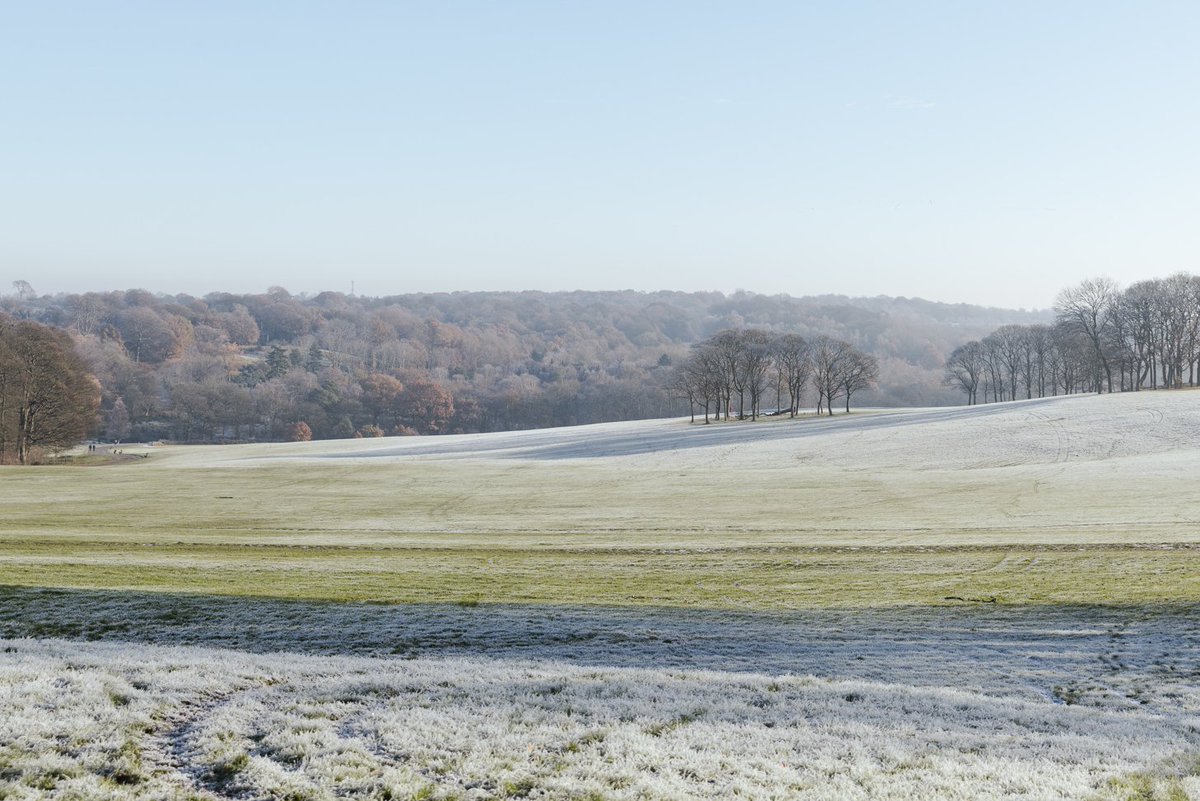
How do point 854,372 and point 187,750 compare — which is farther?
point 854,372

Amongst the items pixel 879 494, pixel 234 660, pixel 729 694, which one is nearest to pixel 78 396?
pixel 879 494

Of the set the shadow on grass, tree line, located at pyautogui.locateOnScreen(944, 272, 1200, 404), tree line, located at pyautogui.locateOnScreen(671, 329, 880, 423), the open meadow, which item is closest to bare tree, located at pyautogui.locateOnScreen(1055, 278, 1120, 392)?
tree line, located at pyautogui.locateOnScreen(944, 272, 1200, 404)

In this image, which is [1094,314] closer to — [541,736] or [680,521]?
[680,521]

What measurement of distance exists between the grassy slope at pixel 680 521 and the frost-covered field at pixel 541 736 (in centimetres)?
913

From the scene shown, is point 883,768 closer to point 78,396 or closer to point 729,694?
point 729,694

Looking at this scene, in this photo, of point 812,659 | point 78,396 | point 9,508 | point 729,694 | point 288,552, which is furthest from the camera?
point 78,396

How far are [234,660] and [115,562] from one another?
16.7 meters

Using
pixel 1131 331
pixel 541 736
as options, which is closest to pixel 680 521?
pixel 541 736

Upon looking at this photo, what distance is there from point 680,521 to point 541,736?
98.6 ft

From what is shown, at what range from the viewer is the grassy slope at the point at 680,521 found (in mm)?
23766

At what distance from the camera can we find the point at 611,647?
1606 centimetres

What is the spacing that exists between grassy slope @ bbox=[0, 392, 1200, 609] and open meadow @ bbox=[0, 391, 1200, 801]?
0.94 feet

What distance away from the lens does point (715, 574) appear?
26016 millimetres

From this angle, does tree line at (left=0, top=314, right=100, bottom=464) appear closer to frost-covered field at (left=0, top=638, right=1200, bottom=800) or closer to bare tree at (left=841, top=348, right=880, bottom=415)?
frost-covered field at (left=0, top=638, right=1200, bottom=800)
